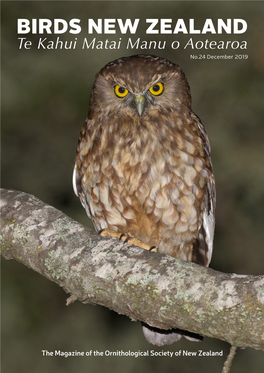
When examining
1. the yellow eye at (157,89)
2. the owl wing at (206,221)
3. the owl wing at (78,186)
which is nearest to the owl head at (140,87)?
the yellow eye at (157,89)

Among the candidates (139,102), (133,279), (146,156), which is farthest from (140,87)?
(133,279)

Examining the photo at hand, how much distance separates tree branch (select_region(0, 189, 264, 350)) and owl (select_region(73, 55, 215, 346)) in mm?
493

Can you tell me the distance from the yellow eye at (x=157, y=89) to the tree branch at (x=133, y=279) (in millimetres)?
998

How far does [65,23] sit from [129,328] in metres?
3.58

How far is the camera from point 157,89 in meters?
2.73

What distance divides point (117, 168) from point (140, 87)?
54 cm

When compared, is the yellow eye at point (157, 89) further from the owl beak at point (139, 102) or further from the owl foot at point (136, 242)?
the owl foot at point (136, 242)

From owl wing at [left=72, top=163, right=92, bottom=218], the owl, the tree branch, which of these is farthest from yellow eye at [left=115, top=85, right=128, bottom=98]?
the tree branch

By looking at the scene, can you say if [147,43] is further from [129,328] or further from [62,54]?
[129,328]

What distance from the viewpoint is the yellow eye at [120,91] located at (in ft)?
8.93

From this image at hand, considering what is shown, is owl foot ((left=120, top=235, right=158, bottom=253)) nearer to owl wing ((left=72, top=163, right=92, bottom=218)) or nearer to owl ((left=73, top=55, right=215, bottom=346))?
owl ((left=73, top=55, right=215, bottom=346))

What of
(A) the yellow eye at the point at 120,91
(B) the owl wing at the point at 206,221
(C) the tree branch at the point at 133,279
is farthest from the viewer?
(B) the owl wing at the point at 206,221

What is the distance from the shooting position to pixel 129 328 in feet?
15.8

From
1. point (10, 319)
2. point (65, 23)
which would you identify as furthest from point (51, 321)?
point (65, 23)
